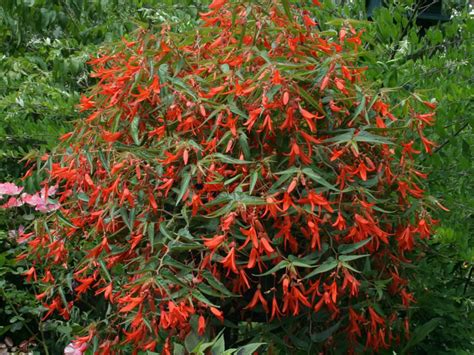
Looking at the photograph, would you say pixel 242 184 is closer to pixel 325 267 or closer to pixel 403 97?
pixel 325 267

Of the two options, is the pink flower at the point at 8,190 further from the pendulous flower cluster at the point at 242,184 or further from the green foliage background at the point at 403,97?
the pendulous flower cluster at the point at 242,184

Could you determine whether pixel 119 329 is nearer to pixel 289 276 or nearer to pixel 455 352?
pixel 289 276

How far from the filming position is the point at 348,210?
2.89 metres

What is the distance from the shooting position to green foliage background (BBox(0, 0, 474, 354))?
142 inches

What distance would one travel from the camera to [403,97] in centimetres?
358

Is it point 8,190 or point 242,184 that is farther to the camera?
point 8,190

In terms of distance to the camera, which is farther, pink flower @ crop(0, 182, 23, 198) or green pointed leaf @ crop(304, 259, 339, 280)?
pink flower @ crop(0, 182, 23, 198)

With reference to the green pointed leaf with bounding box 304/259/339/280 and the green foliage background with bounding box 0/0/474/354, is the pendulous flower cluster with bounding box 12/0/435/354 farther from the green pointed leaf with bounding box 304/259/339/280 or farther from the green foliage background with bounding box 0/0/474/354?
the green foliage background with bounding box 0/0/474/354

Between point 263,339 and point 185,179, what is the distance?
25.7 inches

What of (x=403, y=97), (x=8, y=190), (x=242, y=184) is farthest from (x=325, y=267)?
(x=8, y=190)

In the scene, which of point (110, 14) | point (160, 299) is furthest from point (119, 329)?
point (110, 14)

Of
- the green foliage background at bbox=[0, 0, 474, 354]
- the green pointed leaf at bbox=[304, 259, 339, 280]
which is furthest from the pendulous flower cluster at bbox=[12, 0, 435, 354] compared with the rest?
the green foliage background at bbox=[0, 0, 474, 354]

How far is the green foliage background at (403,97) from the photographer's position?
11.8ft

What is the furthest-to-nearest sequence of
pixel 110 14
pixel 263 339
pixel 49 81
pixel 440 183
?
pixel 110 14, pixel 49 81, pixel 440 183, pixel 263 339
